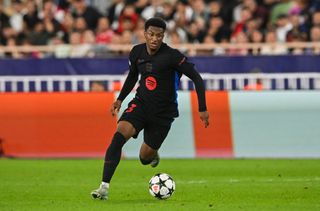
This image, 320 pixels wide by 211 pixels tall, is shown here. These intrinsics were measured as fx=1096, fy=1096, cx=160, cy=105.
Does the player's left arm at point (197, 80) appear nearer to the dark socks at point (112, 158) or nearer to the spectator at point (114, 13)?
the dark socks at point (112, 158)

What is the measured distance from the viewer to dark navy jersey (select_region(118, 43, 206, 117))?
41.2 ft

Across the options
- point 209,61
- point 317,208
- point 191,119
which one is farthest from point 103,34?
point 317,208

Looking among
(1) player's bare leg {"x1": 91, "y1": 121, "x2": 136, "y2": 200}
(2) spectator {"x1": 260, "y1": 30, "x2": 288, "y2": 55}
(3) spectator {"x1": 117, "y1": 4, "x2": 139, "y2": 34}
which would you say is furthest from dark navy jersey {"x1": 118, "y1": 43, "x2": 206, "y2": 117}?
(3) spectator {"x1": 117, "y1": 4, "x2": 139, "y2": 34}

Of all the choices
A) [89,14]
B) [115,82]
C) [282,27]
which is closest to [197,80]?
[115,82]

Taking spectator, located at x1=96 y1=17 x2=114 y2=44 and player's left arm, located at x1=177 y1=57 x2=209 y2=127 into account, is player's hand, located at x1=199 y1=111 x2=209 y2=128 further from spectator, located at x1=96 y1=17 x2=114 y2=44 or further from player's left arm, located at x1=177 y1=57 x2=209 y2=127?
spectator, located at x1=96 y1=17 x2=114 y2=44

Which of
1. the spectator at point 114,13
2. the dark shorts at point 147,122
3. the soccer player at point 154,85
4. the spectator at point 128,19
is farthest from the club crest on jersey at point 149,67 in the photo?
the spectator at point 114,13

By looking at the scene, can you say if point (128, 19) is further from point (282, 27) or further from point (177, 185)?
point (177, 185)

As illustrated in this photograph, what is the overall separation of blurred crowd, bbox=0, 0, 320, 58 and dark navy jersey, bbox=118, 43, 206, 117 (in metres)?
9.41

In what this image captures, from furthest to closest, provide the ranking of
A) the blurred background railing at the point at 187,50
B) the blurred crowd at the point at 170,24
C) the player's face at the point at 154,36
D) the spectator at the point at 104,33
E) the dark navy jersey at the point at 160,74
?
the spectator at the point at 104,33 → the blurred crowd at the point at 170,24 → the blurred background railing at the point at 187,50 → the dark navy jersey at the point at 160,74 → the player's face at the point at 154,36

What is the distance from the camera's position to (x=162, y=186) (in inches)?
481

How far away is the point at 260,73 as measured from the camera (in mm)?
20734

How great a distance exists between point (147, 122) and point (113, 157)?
2.56ft

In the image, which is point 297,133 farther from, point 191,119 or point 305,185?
point 305,185

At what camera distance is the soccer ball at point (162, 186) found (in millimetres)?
12195
